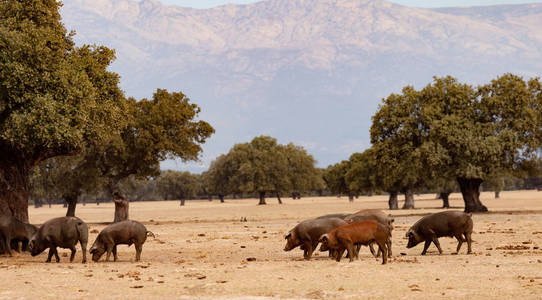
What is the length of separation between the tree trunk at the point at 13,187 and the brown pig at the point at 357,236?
12929mm

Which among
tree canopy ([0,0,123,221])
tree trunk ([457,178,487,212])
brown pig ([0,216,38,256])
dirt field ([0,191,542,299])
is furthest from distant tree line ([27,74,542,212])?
dirt field ([0,191,542,299])

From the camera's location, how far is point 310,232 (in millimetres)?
20312

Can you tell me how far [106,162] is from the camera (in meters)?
49.1

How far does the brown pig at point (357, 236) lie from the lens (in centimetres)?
1786

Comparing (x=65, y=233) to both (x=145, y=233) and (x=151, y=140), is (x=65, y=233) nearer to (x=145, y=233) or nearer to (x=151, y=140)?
(x=145, y=233)

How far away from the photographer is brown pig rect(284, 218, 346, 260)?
20203 mm

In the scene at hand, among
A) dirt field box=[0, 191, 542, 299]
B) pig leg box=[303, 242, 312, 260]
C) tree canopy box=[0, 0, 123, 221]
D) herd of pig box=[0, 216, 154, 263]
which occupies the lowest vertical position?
dirt field box=[0, 191, 542, 299]

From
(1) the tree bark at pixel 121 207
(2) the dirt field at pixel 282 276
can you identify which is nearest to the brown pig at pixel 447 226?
(2) the dirt field at pixel 282 276

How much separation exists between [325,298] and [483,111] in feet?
139

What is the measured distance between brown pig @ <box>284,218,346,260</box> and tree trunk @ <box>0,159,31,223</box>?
1109 centimetres

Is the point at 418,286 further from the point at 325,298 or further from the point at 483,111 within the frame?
the point at 483,111

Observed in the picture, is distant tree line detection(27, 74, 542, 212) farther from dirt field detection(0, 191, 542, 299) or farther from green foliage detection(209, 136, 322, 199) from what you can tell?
green foliage detection(209, 136, 322, 199)

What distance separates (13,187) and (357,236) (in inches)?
554

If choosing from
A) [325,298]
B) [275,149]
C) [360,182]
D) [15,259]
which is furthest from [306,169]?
[325,298]
